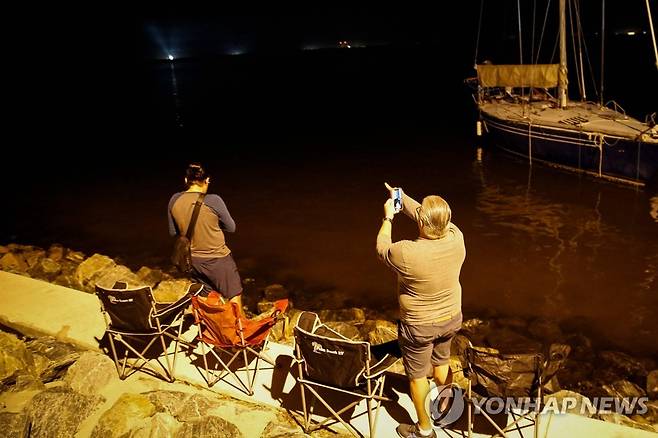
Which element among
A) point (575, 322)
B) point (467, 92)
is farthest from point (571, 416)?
point (467, 92)

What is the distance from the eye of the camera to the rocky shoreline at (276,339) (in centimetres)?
433

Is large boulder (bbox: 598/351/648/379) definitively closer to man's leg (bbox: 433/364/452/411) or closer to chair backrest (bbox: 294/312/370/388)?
man's leg (bbox: 433/364/452/411)

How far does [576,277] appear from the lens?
945 centimetres

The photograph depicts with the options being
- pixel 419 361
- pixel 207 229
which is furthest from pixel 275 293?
pixel 419 361

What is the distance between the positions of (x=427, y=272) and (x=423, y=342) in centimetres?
57

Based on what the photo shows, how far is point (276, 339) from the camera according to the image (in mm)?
6422

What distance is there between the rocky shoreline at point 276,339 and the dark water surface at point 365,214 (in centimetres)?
67

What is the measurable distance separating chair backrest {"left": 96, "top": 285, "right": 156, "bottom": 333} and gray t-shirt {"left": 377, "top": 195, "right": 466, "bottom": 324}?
7.60 feet

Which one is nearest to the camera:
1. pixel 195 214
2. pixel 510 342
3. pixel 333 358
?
pixel 333 358

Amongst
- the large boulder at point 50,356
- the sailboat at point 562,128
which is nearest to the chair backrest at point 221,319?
the large boulder at point 50,356

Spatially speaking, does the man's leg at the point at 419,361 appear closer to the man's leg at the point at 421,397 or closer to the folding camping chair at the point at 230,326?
the man's leg at the point at 421,397

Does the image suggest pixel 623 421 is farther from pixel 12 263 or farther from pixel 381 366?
pixel 12 263

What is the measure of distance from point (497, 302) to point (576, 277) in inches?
74.9

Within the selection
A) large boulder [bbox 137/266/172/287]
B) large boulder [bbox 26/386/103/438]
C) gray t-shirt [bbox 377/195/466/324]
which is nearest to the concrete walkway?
large boulder [bbox 26/386/103/438]
